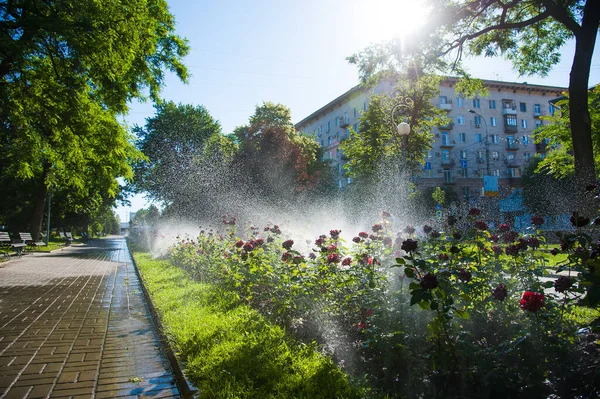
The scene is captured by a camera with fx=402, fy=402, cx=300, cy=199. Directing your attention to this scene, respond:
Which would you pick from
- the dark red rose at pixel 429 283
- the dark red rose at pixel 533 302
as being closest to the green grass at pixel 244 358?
the dark red rose at pixel 429 283

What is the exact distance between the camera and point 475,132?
52.7 meters

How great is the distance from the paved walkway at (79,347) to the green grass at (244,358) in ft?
1.04

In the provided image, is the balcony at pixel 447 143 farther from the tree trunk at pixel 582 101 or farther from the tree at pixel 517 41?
the tree trunk at pixel 582 101

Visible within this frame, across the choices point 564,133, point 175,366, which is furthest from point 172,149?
point 175,366

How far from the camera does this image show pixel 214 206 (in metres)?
31.9

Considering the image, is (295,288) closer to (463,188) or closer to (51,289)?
(51,289)

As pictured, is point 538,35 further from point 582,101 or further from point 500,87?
point 500,87

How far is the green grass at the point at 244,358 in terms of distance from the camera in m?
3.20

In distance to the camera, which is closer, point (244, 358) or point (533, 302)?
point (533, 302)

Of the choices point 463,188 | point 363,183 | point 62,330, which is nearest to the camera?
point 62,330

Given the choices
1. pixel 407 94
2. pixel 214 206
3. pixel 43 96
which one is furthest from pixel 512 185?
pixel 43 96

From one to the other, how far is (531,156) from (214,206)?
44.9 m

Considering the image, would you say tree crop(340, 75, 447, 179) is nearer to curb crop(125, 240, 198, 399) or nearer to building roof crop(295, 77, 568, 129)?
curb crop(125, 240, 198, 399)

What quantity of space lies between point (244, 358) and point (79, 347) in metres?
2.18
